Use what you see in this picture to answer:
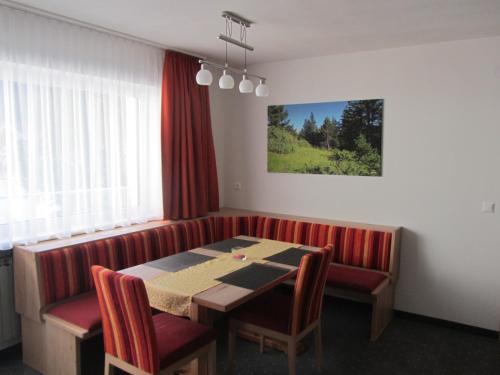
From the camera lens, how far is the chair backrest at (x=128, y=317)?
6.44 feet

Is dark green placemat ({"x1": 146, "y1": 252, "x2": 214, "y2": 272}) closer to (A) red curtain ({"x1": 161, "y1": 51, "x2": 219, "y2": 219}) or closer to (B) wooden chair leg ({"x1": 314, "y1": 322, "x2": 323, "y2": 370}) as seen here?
(B) wooden chair leg ({"x1": 314, "y1": 322, "x2": 323, "y2": 370})

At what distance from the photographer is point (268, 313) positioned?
265 centimetres

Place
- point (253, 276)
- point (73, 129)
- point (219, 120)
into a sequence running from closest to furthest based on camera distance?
point (253, 276), point (73, 129), point (219, 120)

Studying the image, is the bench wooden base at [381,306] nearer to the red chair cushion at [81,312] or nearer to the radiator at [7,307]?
the red chair cushion at [81,312]

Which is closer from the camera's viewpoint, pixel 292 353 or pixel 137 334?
pixel 137 334

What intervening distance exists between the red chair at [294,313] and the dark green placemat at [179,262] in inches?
17.6

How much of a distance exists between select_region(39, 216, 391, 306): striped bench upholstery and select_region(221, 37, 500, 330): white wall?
290 millimetres

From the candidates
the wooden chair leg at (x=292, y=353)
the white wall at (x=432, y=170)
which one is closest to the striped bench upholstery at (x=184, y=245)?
the white wall at (x=432, y=170)

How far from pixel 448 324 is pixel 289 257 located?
1.71 metres

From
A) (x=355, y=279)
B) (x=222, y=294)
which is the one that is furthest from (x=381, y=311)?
(x=222, y=294)

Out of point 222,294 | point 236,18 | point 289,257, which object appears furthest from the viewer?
point 289,257

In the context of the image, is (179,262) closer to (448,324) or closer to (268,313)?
(268,313)

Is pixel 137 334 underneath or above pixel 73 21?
underneath

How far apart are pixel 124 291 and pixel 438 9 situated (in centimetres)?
255
